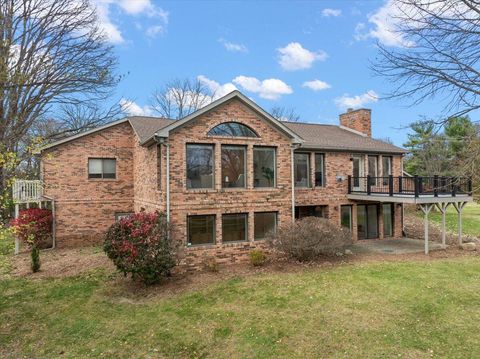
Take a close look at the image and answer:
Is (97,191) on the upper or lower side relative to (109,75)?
lower

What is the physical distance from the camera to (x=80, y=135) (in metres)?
15.9

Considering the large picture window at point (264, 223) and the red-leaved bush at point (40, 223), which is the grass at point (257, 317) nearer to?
the large picture window at point (264, 223)

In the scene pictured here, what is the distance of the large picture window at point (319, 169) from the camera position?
52.6ft

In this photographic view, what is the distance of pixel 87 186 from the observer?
1625cm

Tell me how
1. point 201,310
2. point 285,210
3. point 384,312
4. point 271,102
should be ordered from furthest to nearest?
1. point 271,102
2. point 285,210
3. point 201,310
4. point 384,312

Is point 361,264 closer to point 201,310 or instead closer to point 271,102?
point 201,310

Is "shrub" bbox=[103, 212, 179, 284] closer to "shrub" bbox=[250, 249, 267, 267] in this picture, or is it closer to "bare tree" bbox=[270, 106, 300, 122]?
"shrub" bbox=[250, 249, 267, 267]

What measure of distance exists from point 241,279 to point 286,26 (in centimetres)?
1239

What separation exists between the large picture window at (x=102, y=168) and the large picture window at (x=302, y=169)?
9333 mm

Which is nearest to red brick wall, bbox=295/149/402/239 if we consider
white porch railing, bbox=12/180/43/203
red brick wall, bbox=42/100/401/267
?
red brick wall, bbox=42/100/401/267

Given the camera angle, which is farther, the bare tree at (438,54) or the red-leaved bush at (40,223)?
the red-leaved bush at (40,223)

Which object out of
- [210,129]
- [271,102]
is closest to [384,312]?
[210,129]

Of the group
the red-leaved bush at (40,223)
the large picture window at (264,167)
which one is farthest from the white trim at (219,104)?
the red-leaved bush at (40,223)

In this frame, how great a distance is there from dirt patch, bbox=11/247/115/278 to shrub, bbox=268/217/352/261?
6362 millimetres
